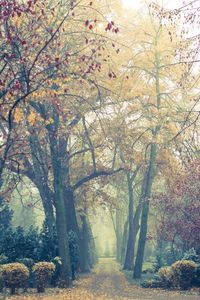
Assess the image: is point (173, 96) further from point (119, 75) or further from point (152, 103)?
point (119, 75)

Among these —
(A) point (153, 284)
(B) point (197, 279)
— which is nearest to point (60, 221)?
(A) point (153, 284)

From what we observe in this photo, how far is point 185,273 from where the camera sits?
61.4ft

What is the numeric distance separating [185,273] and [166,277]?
4.30ft

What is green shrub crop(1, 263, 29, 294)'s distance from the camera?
52.5 feet

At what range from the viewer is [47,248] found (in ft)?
69.2

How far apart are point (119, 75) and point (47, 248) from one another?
10218 millimetres

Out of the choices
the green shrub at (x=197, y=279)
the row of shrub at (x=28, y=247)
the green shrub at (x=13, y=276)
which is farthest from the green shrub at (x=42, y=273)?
the green shrub at (x=197, y=279)

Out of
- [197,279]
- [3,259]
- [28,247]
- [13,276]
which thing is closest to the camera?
[13,276]

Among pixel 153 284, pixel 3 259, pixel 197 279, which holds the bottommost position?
pixel 153 284

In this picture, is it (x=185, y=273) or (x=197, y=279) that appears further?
(x=197, y=279)

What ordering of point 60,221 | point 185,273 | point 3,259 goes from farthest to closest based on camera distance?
point 60,221 → point 3,259 → point 185,273

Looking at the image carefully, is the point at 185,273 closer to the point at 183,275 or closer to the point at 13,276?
the point at 183,275

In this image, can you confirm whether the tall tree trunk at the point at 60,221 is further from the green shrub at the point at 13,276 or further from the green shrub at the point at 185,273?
the green shrub at the point at 185,273

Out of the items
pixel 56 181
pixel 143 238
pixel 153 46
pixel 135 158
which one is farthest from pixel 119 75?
pixel 143 238
